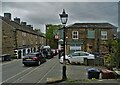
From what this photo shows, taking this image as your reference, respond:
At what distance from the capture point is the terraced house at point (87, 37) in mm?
49844

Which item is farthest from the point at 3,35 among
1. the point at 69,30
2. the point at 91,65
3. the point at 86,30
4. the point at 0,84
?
the point at 0,84

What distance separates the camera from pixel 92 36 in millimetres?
50219

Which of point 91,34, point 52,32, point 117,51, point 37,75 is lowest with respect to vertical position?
point 37,75

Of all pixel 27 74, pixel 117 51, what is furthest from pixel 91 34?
pixel 27 74

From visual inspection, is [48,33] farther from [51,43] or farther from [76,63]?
[76,63]

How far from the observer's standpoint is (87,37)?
50.2 m

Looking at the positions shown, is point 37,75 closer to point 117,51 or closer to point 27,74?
point 27,74

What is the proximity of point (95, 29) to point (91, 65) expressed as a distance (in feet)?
64.1

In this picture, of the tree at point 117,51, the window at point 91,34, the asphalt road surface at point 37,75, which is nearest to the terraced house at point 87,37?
the window at point 91,34

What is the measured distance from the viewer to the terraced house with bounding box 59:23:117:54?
164 ft

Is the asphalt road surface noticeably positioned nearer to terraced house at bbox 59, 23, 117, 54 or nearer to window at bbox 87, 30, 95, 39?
terraced house at bbox 59, 23, 117, 54

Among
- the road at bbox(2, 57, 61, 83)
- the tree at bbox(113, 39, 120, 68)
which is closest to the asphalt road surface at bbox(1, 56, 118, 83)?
the road at bbox(2, 57, 61, 83)

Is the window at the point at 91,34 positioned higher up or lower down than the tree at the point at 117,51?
higher up

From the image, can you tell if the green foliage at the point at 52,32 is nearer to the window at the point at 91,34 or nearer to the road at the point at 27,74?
the window at the point at 91,34
